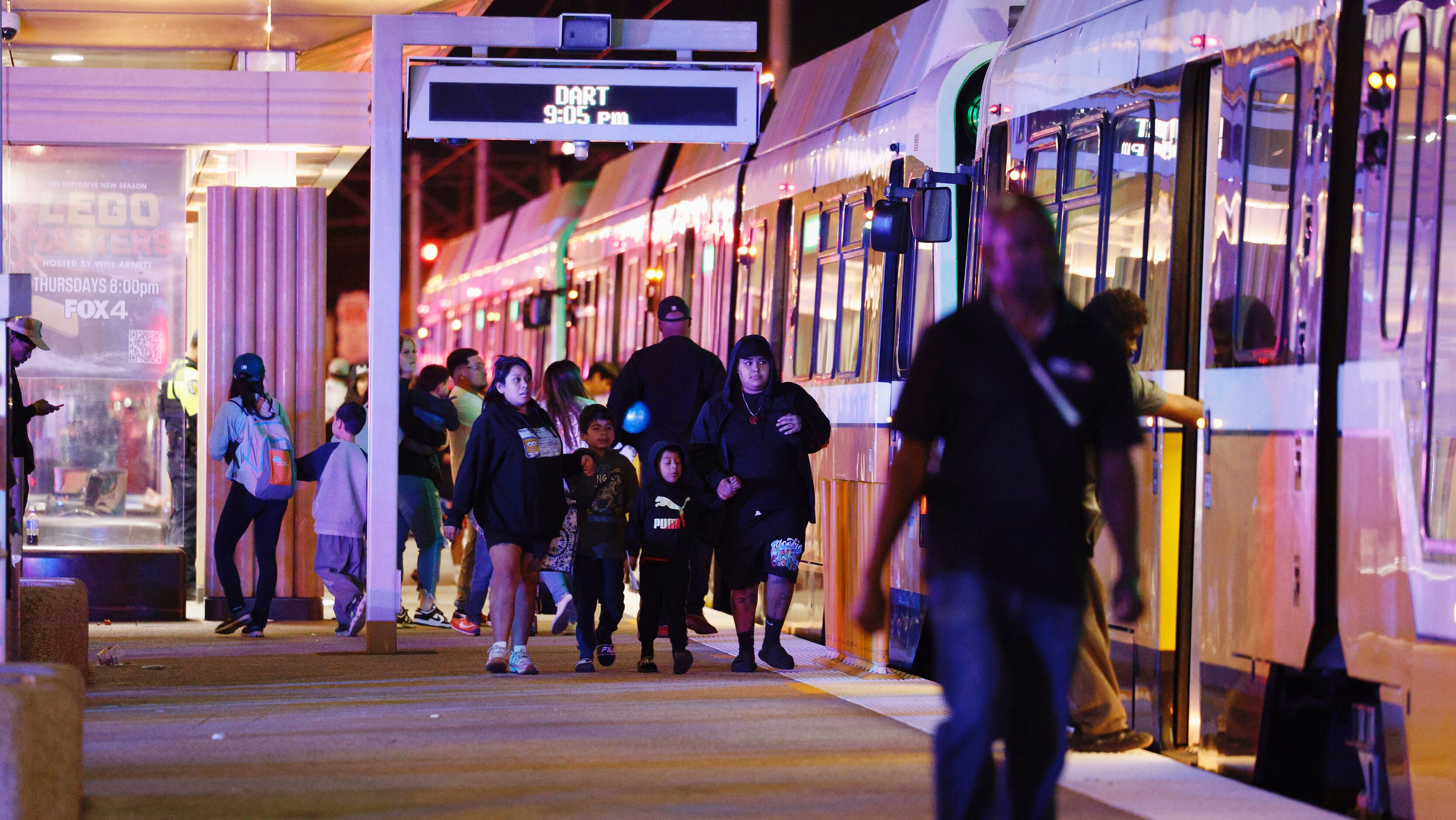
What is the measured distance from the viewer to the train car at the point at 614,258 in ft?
60.6

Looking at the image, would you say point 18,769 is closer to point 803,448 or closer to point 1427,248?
point 1427,248

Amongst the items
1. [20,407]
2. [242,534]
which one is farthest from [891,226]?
[242,534]

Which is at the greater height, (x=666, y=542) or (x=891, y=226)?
(x=891, y=226)

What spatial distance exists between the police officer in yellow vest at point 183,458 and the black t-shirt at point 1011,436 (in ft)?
37.3

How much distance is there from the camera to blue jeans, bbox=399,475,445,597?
13961 mm

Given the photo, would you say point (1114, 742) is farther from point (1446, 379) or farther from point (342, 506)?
Answer: point (342, 506)

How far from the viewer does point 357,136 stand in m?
14.4

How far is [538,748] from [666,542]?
9.09ft

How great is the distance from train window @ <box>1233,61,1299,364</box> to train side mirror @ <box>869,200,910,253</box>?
338 centimetres

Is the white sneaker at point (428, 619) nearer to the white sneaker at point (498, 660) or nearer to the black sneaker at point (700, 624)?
the black sneaker at point (700, 624)

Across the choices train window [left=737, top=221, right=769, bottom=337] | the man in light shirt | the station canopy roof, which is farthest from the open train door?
the station canopy roof

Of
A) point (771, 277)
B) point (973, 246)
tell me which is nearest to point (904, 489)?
point (973, 246)

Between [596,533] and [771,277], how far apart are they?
366 centimetres

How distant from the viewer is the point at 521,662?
415 inches
